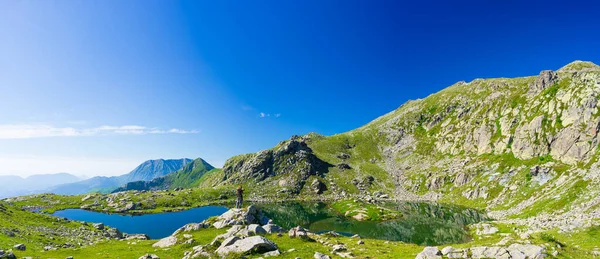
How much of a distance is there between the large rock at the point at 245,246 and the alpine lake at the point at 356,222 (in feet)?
175

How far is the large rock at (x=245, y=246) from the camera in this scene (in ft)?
103

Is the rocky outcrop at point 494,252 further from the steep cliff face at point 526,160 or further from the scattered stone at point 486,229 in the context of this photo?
the steep cliff face at point 526,160

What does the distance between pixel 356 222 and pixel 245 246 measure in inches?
3055

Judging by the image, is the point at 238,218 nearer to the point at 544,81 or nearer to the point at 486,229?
the point at 486,229

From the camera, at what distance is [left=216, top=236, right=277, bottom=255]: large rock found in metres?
31.3

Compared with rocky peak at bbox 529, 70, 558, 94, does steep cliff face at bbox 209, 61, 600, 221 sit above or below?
below

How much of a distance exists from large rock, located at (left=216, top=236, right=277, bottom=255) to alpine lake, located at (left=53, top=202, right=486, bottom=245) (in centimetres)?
5344

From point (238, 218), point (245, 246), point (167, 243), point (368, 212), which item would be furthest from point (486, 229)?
point (167, 243)

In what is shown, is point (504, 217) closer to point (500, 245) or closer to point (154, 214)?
point (500, 245)

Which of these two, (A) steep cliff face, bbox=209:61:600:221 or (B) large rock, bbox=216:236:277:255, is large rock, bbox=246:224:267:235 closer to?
(B) large rock, bbox=216:236:277:255

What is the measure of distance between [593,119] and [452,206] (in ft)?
218

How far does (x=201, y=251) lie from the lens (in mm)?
32125

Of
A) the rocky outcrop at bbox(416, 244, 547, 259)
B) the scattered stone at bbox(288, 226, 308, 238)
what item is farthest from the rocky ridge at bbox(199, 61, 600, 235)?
the scattered stone at bbox(288, 226, 308, 238)

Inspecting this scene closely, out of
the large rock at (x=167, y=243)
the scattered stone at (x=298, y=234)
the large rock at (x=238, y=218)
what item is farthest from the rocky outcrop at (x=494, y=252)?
the large rock at (x=167, y=243)
